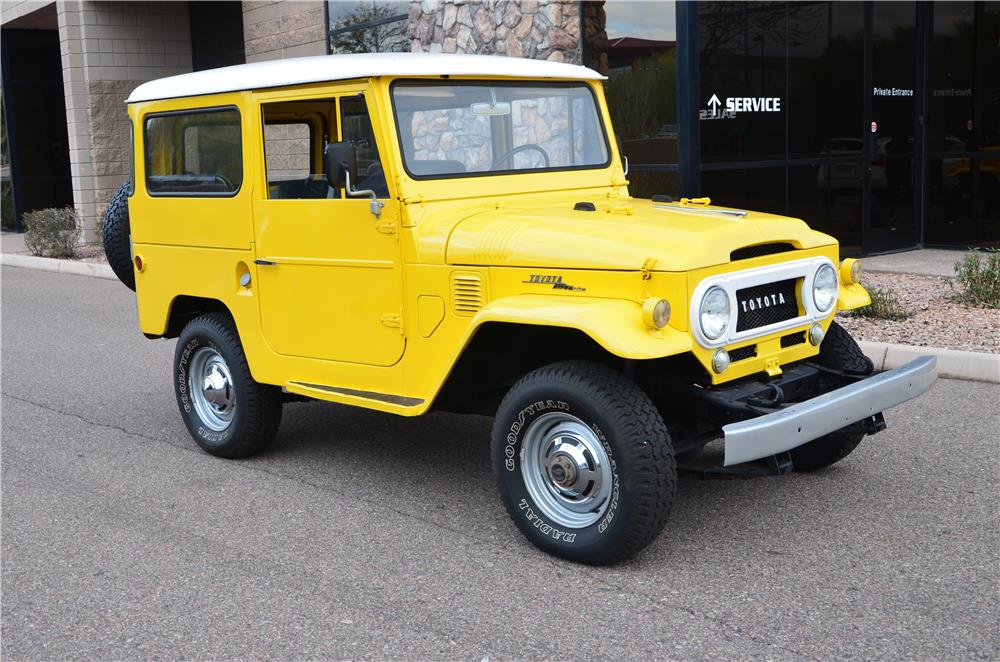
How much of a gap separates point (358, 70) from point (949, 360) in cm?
455

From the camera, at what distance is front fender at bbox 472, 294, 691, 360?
390 centimetres

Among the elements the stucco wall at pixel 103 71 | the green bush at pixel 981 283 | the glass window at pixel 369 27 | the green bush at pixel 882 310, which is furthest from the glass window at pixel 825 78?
the stucco wall at pixel 103 71

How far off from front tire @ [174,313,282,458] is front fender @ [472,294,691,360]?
1.86 meters

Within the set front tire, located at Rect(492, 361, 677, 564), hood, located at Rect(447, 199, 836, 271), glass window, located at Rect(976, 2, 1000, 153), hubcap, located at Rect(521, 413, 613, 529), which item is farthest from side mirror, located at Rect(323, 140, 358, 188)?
glass window, located at Rect(976, 2, 1000, 153)

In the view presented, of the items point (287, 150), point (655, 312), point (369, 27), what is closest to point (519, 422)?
point (655, 312)

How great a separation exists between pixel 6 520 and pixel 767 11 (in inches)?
362

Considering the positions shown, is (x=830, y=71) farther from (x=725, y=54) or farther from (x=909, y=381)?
(x=909, y=381)

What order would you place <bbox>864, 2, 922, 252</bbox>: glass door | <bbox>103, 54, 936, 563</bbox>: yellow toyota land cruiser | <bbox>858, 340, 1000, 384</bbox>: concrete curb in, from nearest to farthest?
<bbox>103, 54, 936, 563</bbox>: yellow toyota land cruiser
<bbox>858, 340, 1000, 384</bbox>: concrete curb
<bbox>864, 2, 922, 252</bbox>: glass door

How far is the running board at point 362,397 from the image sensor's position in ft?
15.8

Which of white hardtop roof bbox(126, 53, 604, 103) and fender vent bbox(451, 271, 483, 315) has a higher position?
white hardtop roof bbox(126, 53, 604, 103)

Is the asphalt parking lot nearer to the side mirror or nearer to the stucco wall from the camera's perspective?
the side mirror

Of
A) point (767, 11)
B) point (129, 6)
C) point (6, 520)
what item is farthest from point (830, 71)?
point (129, 6)

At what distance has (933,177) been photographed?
43.3ft

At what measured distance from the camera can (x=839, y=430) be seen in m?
4.95
